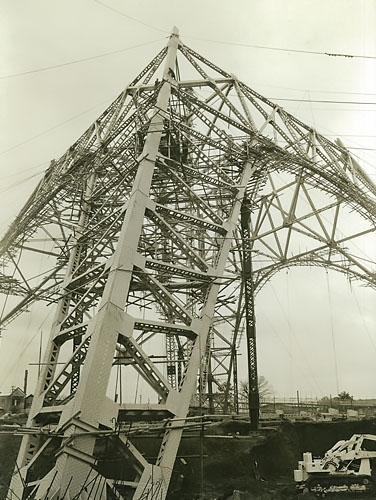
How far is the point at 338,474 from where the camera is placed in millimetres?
18156

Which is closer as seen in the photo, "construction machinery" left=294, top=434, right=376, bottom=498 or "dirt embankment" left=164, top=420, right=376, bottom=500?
"construction machinery" left=294, top=434, right=376, bottom=498

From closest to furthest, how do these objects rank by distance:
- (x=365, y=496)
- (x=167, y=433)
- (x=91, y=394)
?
(x=91, y=394), (x=167, y=433), (x=365, y=496)

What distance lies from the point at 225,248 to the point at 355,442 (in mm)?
9228

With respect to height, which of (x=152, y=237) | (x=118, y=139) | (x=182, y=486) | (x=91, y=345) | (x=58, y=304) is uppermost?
(x=118, y=139)

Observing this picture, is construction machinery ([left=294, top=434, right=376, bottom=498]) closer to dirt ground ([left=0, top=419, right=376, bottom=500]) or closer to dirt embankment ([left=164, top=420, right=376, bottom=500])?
dirt ground ([left=0, top=419, right=376, bottom=500])

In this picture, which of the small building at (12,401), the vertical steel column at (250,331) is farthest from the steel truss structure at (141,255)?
the small building at (12,401)

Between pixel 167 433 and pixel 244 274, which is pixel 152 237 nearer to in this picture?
pixel 244 274

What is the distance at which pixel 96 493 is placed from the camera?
12.3 meters

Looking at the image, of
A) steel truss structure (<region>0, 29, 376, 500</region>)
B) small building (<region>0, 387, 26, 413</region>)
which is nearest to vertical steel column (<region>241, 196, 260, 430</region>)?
steel truss structure (<region>0, 29, 376, 500</region>)

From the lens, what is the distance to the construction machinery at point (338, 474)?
17.8 metres

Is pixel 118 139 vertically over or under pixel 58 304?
over

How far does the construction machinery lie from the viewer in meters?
17.8

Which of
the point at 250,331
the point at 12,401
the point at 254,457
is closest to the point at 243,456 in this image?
the point at 254,457

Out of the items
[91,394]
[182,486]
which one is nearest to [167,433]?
[91,394]
